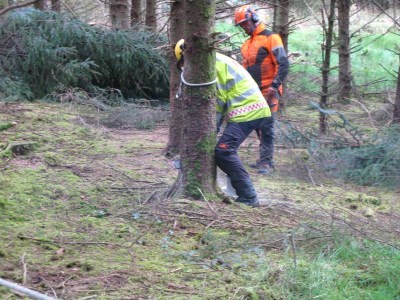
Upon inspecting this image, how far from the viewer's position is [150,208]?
200 inches

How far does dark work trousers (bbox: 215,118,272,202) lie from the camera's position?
5367 millimetres

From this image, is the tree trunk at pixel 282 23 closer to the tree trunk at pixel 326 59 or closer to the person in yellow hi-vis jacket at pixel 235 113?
the tree trunk at pixel 326 59

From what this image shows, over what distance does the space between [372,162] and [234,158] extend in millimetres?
2749

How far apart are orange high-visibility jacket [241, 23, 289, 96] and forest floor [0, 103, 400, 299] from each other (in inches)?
42.1

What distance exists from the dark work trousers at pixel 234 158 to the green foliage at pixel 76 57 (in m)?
6.59

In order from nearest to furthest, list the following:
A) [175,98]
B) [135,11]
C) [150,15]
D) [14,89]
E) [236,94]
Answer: [236,94] → [175,98] → [14,89] → [150,15] → [135,11]

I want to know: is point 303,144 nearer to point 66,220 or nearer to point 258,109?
point 258,109

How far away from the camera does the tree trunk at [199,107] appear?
5117mm

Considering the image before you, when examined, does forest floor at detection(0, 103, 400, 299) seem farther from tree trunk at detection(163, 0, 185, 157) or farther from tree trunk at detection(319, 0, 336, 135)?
tree trunk at detection(319, 0, 336, 135)

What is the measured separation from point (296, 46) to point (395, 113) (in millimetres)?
15047

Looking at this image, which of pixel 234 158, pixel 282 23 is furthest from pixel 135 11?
pixel 234 158

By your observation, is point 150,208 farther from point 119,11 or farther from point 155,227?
point 119,11

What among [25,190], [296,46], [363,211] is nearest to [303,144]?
[363,211]

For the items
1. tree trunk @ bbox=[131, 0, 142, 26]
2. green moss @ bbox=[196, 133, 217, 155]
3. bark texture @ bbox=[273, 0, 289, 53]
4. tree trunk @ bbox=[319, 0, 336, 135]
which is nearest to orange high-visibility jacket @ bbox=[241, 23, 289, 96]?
tree trunk @ bbox=[319, 0, 336, 135]
